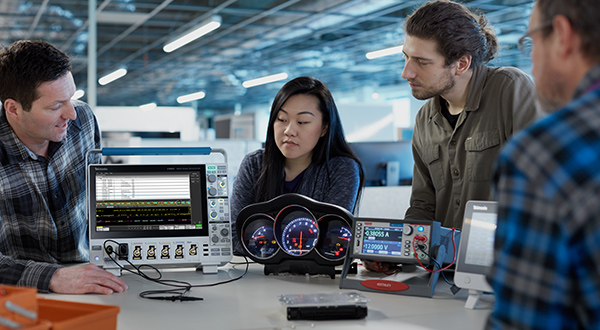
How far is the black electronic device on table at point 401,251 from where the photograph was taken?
1856 millimetres

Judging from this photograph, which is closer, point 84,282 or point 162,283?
point 84,282

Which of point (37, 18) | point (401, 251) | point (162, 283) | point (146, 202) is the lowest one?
point (162, 283)

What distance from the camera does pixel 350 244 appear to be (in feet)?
6.57

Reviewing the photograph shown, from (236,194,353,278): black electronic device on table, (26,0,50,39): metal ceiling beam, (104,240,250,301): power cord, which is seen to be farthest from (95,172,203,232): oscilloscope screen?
(26,0,50,39): metal ceiling beam

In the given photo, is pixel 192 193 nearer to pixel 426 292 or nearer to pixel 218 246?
pixel 218 246

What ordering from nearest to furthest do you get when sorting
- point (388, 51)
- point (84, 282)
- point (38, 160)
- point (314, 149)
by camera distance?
point (84, 282) → point (38, 160) → point (314, 149) → point (388, 51)

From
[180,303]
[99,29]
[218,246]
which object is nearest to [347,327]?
[180,303]

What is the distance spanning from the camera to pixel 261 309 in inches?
65.7

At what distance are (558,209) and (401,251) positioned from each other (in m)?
1.25

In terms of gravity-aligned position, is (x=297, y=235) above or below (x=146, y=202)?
below

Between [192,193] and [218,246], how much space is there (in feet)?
0.76

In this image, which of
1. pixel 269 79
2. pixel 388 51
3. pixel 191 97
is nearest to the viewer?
pixel 388 51

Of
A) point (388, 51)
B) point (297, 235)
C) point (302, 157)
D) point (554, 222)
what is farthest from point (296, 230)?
point (388, 51)

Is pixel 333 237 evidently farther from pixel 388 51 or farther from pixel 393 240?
pixel 388 51
